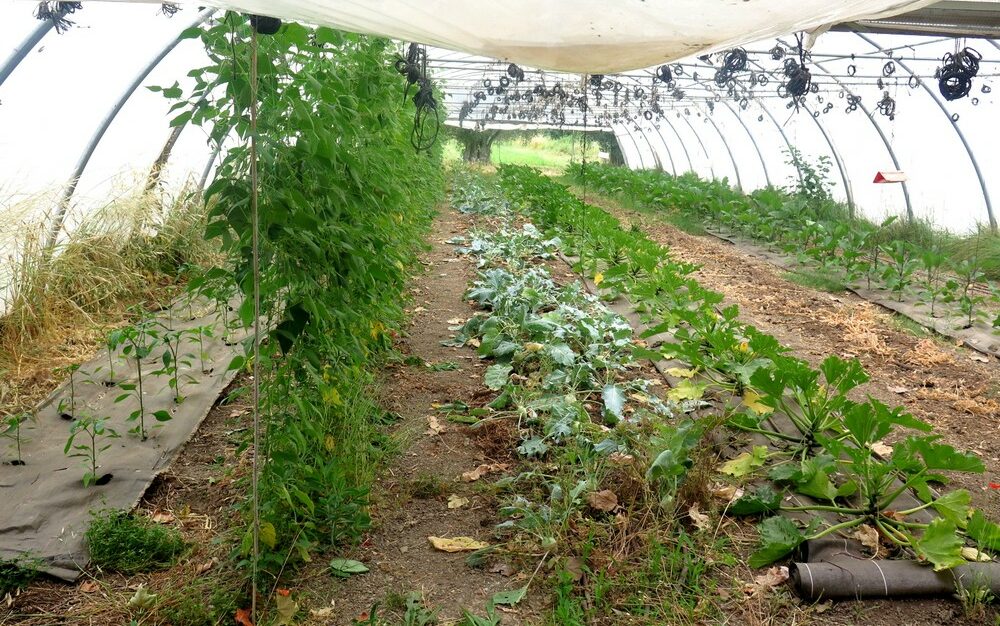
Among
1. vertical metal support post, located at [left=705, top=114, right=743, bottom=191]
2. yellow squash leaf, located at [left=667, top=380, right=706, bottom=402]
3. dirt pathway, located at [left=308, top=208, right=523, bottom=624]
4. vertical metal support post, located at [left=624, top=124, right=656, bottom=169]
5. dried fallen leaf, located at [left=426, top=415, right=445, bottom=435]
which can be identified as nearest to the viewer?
dirt pathway, located at [left=308, top=208, right=523, bottom=624]

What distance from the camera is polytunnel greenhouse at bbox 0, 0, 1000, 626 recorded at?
9.55 feet

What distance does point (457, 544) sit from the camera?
3430 mm

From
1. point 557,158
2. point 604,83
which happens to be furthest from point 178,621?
point 557,158

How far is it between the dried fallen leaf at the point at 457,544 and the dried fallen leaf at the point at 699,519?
911 mm

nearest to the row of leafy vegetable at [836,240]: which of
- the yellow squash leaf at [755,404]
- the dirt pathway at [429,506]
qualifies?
the yellow squash leaf at [755,404]

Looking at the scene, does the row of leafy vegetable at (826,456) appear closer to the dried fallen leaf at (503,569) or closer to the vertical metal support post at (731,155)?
the dried fallen leaf at (503,569)

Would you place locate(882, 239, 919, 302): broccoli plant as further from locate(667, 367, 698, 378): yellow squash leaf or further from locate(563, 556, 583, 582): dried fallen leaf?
locate(563, 556, 583, 582): dried fallen leaf

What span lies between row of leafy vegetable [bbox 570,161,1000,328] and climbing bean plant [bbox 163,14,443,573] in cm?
527

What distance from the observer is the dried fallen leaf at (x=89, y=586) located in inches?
120

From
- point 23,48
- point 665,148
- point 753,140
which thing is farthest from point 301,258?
point 665,148

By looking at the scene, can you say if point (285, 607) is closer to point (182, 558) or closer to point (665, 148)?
point (182, 558)

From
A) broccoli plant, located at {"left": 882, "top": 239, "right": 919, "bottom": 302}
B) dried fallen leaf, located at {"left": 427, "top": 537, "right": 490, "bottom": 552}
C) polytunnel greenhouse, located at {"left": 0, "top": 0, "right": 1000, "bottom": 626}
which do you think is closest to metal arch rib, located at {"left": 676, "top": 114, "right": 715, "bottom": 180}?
broccoli plant, located at {"left": 882, "top": 239, "right": 919, "bottom": 302}

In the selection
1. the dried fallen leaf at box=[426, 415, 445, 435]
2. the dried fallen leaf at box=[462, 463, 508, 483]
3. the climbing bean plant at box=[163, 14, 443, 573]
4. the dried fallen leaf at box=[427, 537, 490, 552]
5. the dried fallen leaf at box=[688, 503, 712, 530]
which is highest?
the climbing bean plant at box=[163, 14, 443, 573]

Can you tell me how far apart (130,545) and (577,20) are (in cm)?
275
